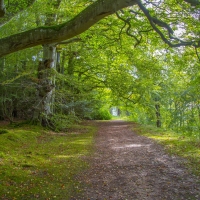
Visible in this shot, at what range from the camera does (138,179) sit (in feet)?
20.8

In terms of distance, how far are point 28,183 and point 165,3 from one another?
27.2 ft

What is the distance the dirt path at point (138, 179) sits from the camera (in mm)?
5301

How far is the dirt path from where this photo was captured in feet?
17.4

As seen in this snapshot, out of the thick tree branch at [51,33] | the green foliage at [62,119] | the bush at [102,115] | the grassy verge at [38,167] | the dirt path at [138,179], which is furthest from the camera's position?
the bush at [102,115]

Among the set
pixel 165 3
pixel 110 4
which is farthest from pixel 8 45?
pixel 165 3

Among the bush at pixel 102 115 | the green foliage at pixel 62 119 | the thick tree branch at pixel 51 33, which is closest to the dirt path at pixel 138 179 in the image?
the green foliage at pixel 62 119

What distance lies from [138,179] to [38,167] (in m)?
3.26

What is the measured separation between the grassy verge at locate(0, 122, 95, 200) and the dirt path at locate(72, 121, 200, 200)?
541 mm

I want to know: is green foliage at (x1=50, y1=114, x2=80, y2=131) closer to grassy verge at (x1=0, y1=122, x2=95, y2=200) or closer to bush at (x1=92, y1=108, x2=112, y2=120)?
grassy verge at (x1=0, y1=122, x2=95, y2=200)

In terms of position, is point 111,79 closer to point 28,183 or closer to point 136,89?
point 136,89

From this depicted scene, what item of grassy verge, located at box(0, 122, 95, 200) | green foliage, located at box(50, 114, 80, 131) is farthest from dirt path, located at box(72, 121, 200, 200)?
green foliage, located at box(50, 114, 80, 131)

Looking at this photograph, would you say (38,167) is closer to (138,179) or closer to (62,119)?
(62,119)

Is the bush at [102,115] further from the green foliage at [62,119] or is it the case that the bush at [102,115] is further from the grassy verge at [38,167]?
the green foliage at [62,119]

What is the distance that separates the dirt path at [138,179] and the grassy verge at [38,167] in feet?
1.78
